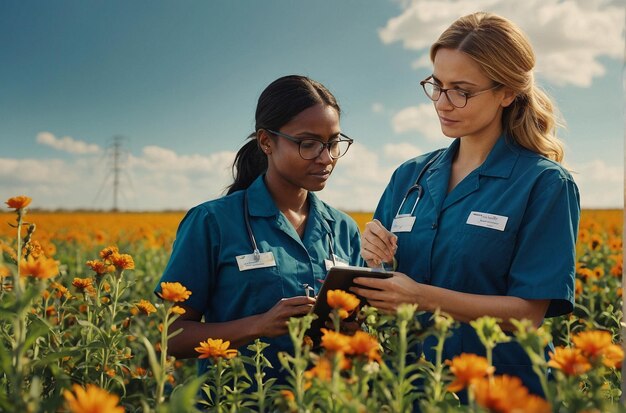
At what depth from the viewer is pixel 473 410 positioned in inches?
42.5

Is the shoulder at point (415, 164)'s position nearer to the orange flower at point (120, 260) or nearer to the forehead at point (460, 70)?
the forehead at point (460, 70)

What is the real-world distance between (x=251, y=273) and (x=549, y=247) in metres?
1.02

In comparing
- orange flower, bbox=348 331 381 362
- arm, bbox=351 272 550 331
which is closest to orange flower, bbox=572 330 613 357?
orange flower, bbox=348 331 381 362

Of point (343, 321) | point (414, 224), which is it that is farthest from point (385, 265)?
point (343, 321)

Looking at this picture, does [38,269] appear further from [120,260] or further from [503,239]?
[503,239]

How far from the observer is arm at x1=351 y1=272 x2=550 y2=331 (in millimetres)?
1838

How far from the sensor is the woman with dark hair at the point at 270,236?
2.26 m

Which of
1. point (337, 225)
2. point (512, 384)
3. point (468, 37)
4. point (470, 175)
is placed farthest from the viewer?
point (337, 225)

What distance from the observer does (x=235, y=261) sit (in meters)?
2.32

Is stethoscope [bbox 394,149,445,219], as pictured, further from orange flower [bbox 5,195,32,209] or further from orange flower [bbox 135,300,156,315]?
orange flower [bbox 5,195,32,209]

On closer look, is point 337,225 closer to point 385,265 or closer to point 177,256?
point 385,265

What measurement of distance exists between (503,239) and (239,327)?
91 centimetres

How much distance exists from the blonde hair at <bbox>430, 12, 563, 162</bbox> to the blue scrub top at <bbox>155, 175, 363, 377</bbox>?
863 millimetres

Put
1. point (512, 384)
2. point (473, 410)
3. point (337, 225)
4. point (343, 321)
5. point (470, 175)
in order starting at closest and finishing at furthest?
point (512, 384) < point (473, 410) < point (343, 321) < point (470, 175) < point (337, 225)
